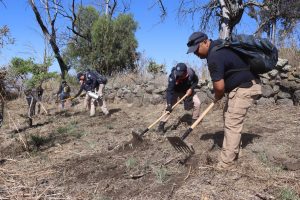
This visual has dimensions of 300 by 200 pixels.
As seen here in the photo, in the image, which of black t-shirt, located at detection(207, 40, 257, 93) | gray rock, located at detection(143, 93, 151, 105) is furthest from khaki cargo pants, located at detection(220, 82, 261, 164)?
gray rock, located at detection(143, 93, 151, 105)

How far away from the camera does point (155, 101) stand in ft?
41.4

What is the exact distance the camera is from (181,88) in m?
7.67

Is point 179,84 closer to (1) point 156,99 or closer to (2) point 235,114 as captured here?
(2) point 235,114

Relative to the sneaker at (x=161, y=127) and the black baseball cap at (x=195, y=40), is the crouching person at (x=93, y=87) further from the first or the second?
the black baseball cap at (x=195, y=40)

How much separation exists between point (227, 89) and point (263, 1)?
355 inches

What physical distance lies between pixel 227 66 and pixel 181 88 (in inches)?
119

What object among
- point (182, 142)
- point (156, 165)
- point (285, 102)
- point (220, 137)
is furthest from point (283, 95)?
point (156, 165)

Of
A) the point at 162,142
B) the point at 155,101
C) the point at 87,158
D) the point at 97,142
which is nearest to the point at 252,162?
the point at 162,142

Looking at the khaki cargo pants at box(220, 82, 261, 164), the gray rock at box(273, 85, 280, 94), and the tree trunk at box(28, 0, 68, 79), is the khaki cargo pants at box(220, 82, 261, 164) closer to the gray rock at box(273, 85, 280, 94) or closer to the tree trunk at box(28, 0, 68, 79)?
the gray rock at box(273, 85, 280, 94)

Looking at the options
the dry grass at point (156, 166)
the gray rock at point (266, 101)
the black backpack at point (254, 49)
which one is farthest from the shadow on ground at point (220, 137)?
the gray rock at point (266, 101)

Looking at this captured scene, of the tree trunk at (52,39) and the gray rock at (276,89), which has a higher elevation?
the tree trunk at (52,39)

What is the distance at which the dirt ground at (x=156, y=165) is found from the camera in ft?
14.4

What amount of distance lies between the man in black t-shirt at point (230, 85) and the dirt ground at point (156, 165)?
32 centimetres

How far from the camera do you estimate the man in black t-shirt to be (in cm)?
463
